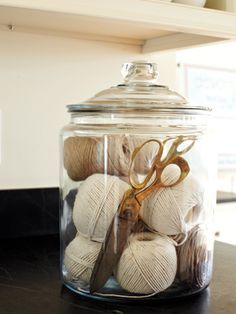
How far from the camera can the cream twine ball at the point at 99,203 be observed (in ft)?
2.22

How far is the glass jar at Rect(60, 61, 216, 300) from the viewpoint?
0.67 m

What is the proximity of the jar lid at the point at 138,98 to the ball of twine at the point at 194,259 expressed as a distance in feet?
0.60

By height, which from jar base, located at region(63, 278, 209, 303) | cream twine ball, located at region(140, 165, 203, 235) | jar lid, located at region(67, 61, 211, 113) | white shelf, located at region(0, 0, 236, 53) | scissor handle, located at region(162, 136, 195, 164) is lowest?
jar base, located at region(63, 278, 209, 303)

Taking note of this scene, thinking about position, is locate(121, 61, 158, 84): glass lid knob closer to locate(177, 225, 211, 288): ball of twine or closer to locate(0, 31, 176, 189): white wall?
locate(177, 225, 211, 288): ball of twine

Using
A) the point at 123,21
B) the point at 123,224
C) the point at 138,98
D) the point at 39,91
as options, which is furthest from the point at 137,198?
the point at 39,91

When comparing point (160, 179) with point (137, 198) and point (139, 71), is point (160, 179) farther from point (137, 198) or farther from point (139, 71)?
point (139, 71)

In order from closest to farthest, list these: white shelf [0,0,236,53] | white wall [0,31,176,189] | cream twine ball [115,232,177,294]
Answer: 1. cream twine ball [115,232,177,294]
2. white shelf [0,0,236,53]
3. white wall [0,31,176,189]

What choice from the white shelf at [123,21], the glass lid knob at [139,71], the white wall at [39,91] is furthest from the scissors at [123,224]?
the white wall at [39,91]

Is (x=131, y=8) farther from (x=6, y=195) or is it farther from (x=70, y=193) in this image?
(x=6, y=195)

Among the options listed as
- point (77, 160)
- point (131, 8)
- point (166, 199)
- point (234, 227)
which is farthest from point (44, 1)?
point (234, 227)

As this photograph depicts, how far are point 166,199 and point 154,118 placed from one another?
12 centimetres

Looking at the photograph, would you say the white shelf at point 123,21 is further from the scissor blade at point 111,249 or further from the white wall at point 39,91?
the scissor blade at point 111,249

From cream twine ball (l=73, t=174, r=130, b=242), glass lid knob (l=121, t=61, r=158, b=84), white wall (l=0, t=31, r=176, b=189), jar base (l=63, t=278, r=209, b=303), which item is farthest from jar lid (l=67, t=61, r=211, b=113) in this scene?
white wall (l=0, t=31, r=176, b=189)

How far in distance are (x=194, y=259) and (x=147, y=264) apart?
0.09 m
